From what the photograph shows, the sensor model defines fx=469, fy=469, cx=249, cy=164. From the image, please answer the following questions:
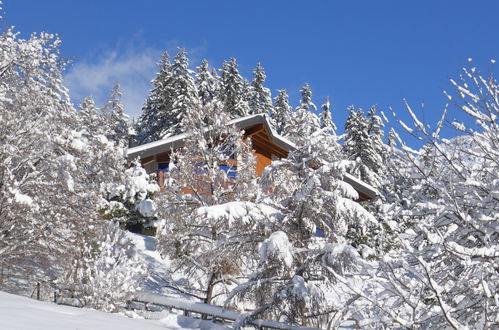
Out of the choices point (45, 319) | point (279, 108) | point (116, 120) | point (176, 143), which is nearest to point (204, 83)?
point (279, 108)

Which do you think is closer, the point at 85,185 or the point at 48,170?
the point at 48,170

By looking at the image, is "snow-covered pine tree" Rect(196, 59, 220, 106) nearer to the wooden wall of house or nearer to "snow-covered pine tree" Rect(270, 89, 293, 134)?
"snow-covered pine tree" Rect(270, 89, 293, 134)

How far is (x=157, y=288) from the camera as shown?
19.1m

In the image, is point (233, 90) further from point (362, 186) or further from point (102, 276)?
point (102, 276)

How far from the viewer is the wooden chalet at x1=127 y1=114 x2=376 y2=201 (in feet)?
79.2

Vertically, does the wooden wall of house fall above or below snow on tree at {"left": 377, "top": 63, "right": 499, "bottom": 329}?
above

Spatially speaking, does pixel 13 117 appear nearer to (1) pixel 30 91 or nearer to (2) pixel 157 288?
(1) pixel 30 91

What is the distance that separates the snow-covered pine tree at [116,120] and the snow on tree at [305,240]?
36152mm

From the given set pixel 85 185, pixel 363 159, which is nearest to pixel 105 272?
pixel 85 185

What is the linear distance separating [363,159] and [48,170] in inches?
1277

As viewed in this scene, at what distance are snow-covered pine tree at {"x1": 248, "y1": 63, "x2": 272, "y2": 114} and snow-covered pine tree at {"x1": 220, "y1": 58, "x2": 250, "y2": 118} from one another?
11.3 ft

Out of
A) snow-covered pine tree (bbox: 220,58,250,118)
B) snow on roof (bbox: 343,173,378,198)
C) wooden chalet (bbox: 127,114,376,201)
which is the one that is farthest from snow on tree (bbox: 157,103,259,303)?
snow-covered pine tree (bbox: 220,58,250,118)

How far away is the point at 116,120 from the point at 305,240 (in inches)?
1889

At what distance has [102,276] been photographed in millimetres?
12508
